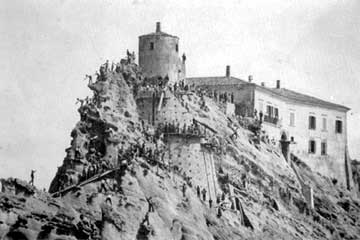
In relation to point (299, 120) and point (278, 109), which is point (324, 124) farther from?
point (278, 109)

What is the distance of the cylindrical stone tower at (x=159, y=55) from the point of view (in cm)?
8894

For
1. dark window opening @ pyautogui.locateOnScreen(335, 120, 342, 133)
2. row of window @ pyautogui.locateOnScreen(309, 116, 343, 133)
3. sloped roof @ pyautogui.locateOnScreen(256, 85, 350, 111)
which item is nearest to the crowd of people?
sloped roof @ pyautogui.locateOnScreen(256, 85, 350, 111)

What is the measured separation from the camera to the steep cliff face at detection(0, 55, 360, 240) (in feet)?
234

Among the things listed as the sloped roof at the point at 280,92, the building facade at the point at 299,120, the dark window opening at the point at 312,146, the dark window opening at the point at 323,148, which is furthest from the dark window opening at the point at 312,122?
the dark window opening at the point at 323,148

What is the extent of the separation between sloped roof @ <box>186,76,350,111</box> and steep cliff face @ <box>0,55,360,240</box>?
7805 mm

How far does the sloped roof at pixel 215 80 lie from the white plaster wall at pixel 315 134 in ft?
10.4

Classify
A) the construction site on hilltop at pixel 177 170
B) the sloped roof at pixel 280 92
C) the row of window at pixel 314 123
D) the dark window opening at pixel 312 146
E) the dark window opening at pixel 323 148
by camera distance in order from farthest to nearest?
the dark window opening at pixel 323 148 < the dark window opening at pixel 312 146 < the row of window at pixel 314 123 < the sloped roof at pixel 280 92 < the construction site on hilltop at pixel 177 170

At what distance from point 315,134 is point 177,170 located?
33103 mm

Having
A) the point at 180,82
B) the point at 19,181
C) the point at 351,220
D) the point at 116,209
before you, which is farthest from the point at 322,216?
the point at 19,181

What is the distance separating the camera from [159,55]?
89.0 metres

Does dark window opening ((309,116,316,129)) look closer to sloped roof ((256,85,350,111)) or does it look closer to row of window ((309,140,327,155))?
sloped roof ((256,85,350,111))

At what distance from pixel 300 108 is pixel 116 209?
4210 cm

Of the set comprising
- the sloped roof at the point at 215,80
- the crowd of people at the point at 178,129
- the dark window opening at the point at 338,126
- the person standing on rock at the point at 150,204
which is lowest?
the person standing on rock at the point at 150,204

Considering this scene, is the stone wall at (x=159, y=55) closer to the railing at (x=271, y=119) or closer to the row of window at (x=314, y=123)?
the railing at (x=271, y=119)
